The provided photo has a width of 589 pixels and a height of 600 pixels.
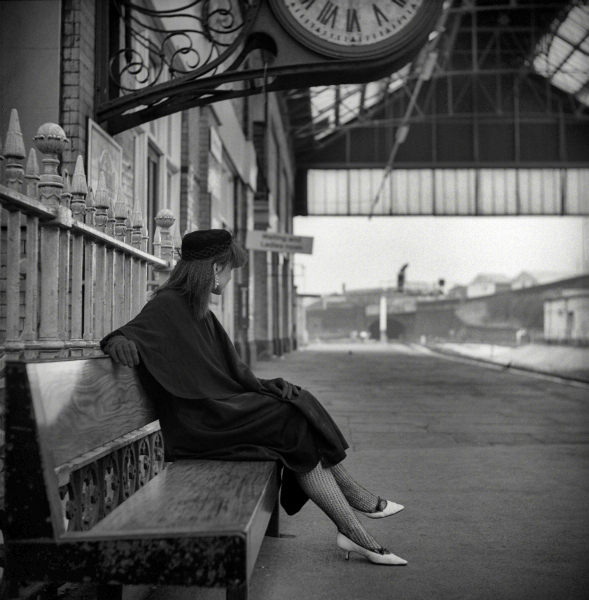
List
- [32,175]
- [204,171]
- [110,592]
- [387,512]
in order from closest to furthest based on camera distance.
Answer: [110,592] → [32,175] → [387,512] → [204,171]

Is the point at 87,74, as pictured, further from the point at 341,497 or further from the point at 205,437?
the point at 341,497

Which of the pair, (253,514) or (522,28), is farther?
(522,28)

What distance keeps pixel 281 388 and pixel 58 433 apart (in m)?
1.13

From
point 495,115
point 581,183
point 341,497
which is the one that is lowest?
point 341,497

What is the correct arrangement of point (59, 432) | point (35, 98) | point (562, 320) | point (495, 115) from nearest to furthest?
1. point (59, 432)
2. point (35, 98)
3. point (562, 320)
4. point (495, 115)

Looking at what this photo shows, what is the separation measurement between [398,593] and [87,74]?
375 cm

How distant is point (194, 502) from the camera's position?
203cm

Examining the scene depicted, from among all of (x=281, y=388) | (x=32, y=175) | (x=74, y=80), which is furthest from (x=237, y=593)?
(x=74, y=80)

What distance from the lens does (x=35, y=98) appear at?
446 centimetres

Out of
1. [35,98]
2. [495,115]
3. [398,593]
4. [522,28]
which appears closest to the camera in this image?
[398,593]

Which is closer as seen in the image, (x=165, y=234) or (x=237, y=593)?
(x=237, y=593)

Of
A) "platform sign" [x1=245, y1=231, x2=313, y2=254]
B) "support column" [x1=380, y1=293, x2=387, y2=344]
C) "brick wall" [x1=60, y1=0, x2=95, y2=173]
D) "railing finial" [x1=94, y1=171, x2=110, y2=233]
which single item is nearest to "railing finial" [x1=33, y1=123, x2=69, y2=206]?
"railing finial" [x1=94, y1=171, x2=110, y2=233]

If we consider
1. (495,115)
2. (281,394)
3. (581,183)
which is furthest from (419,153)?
(281,394)

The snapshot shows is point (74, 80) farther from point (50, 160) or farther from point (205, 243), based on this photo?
point (205, 243)
